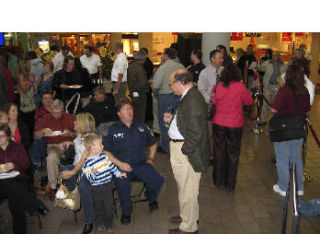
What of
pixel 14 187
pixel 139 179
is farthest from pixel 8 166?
pixel 139 179

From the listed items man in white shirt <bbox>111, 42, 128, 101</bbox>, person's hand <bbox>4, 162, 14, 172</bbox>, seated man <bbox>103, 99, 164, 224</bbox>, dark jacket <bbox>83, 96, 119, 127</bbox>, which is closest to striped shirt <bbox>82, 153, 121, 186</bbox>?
seated man <bbox>103, 99, 164, 224</bbox>

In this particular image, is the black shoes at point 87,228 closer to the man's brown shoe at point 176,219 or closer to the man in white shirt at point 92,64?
the man's brown shoe at point 176,219

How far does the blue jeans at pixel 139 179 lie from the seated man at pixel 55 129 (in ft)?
3.31

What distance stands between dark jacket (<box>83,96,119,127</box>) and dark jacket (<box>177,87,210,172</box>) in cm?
181

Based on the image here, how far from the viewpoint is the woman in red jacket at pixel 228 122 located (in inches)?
153

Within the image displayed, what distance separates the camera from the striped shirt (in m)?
3.46

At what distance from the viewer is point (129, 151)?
3.82m

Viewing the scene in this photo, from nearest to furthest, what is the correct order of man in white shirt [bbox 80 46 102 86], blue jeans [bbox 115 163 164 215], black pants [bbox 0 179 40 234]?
black pants [bbox 0 179 40 234]
blue jeans [bbox 115 163 164 215]
man in white shirt [bbox 80 46 102 86]

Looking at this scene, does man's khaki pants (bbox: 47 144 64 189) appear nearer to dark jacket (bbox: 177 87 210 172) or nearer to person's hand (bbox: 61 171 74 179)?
person's hand (bbox: 61 171 74 179)

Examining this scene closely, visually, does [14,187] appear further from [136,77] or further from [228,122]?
[136,77]

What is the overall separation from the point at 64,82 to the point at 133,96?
4.12 ft

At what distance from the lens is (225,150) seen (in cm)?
429

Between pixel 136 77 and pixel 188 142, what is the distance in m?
3.27
